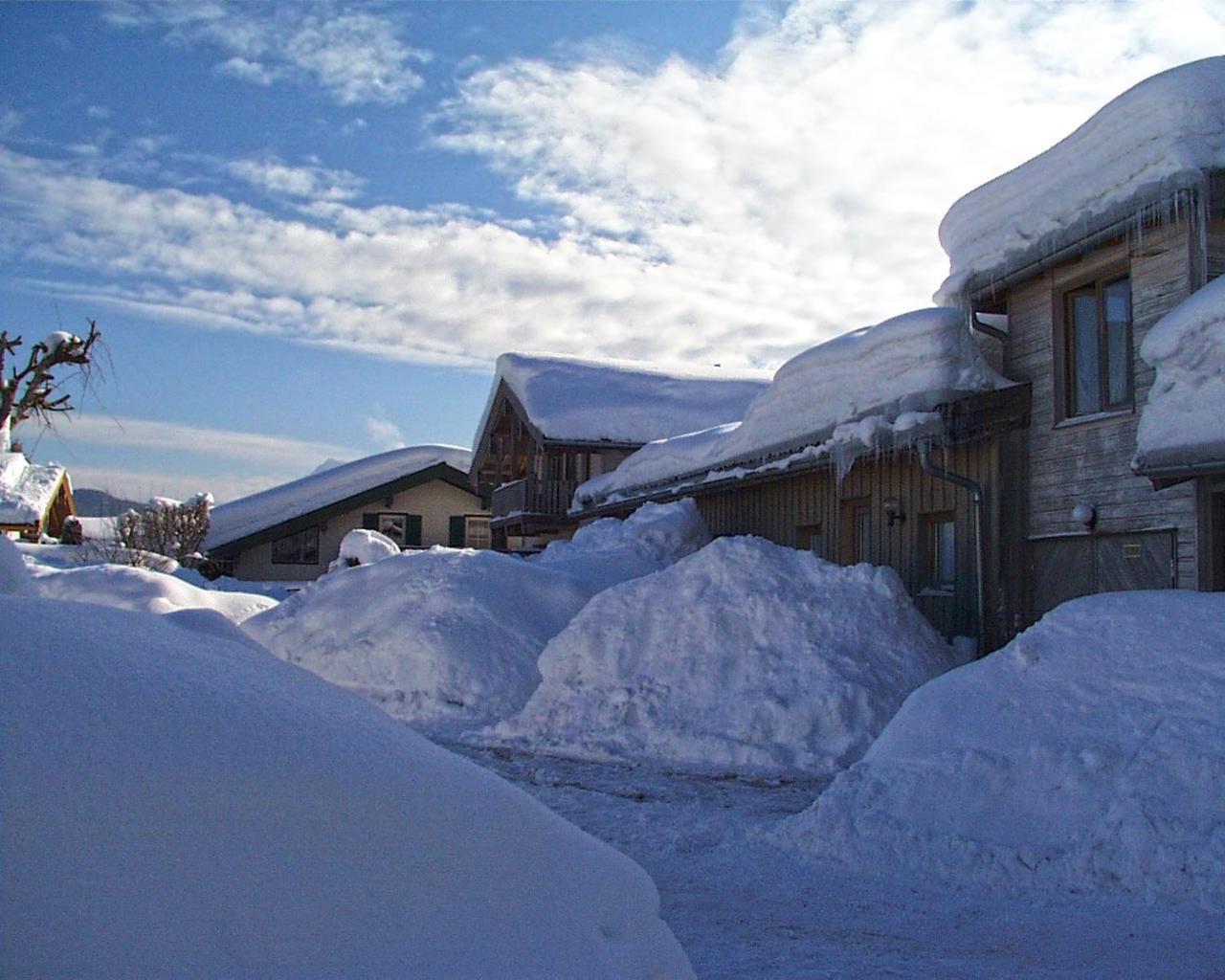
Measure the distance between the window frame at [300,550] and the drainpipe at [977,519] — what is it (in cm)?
2695

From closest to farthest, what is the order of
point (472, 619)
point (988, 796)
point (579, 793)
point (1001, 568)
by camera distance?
point (988, 796) < point (579, 793) < point (1001, 568) < point (472, 619)

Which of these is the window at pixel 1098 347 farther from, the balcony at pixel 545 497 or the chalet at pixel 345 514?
the chalet at pixel 345 514

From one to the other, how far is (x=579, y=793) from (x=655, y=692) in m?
2.74

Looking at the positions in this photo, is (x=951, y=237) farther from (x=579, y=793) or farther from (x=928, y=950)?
(x=928, y=950)

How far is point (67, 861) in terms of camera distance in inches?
87.4

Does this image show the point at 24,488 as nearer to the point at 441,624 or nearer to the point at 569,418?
the point at 569,418

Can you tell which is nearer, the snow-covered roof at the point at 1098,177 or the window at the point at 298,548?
the snow-covered roof at the point at 1098,177

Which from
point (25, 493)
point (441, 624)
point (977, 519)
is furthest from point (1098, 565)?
point (25, 493)

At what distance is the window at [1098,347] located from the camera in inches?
426

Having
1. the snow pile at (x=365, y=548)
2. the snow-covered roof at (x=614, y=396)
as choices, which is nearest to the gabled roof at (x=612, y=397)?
the snow-covered roof at (x=614, y=396)

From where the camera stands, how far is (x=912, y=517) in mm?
13484

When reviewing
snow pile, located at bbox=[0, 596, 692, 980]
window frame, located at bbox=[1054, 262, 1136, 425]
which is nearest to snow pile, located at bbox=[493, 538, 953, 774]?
window frame, located at bbox=[1054, 262, 1136, 425]

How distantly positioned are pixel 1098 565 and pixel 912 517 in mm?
2834

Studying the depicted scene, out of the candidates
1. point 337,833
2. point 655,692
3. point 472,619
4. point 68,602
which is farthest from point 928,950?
point 472,619
